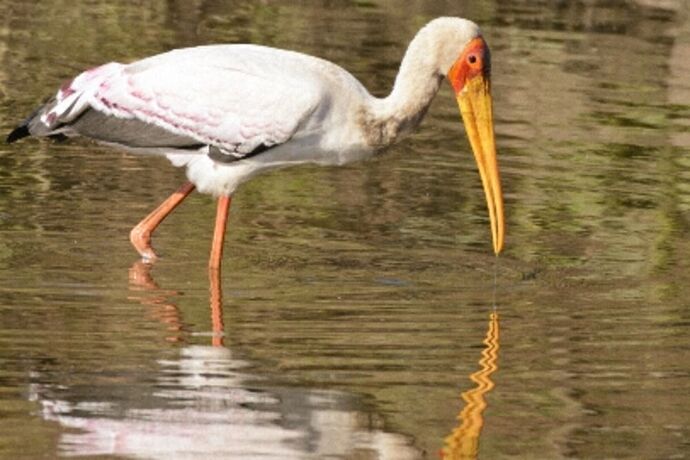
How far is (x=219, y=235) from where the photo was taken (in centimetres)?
973

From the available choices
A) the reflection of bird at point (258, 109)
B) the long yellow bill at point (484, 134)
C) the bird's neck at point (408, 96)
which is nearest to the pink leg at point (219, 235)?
the reflection of bird at point (258, 109)

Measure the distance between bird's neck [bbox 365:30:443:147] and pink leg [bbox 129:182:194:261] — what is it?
984mm

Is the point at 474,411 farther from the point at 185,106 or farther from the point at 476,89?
the point at 185,106

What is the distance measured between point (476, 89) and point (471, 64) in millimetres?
128

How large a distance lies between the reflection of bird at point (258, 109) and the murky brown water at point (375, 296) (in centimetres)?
42

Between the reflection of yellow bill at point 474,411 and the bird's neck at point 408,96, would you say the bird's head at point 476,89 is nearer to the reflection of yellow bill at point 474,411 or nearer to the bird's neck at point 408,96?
the bird's neck at point 408,96

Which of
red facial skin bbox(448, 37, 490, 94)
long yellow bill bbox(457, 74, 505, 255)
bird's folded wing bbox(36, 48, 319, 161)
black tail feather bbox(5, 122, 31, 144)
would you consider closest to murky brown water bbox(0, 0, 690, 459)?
long yellow bill bbox(457, 74, 505, 255)

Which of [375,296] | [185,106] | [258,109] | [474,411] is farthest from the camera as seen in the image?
[185,106]

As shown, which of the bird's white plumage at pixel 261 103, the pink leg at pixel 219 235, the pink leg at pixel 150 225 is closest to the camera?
the bird's white plumage at pixel 261 103

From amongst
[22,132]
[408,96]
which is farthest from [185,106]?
[408,96]

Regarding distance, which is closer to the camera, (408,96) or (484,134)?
(408,96)

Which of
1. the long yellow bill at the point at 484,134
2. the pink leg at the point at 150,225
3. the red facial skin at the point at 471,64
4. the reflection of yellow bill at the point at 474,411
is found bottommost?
Result: the reflection of yellow bill at the point at 474,411

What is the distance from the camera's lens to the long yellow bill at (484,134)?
977cm

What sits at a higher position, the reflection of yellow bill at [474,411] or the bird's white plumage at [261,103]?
the bird's white plumage at [261,103]
